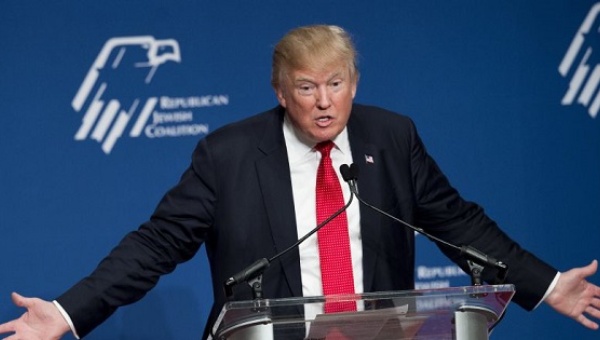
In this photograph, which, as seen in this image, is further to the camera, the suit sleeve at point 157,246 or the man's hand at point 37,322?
the suit sleeve at point 157,246

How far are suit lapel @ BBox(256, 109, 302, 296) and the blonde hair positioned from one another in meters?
0.20

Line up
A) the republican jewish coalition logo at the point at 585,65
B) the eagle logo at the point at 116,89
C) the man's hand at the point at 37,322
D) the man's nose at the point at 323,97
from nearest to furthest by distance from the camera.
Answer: the man's hand at the point at 37,322 → the man's nose at the point at 323,97 → the eagle logo at the point at 116,89 → the republican jewish coalition logo at the point at 585,65

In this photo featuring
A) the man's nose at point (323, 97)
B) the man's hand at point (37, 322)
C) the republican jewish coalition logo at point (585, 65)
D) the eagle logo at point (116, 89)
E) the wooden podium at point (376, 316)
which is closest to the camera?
the wooden podium at point (376, 316)

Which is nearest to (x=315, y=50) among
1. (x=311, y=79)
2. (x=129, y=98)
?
(x=311, y=79)

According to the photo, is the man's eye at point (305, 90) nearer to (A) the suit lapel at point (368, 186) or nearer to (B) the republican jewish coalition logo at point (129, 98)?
(A) the suit lapel at point (368, 186)

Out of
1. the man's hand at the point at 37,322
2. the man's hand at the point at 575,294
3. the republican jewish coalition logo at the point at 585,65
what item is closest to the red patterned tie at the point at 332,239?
the man's hand at the point at 575,294

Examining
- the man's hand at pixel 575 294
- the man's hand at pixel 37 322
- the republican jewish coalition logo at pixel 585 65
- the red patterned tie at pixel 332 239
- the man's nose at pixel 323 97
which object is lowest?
the man's hand at pixel 37 322

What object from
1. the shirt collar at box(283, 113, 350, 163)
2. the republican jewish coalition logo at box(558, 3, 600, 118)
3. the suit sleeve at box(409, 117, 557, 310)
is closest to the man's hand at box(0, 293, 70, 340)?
the shirt collar at box(283, 113, 350, 163)

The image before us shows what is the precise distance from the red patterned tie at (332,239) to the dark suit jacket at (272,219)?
61 millimetres

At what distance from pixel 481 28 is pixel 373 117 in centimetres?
113

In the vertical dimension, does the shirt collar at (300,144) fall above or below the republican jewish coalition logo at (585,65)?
below

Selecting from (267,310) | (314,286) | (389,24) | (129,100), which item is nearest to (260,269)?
(267,310)

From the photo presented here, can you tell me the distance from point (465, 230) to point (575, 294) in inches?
13.6

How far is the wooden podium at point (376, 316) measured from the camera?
2236mm
